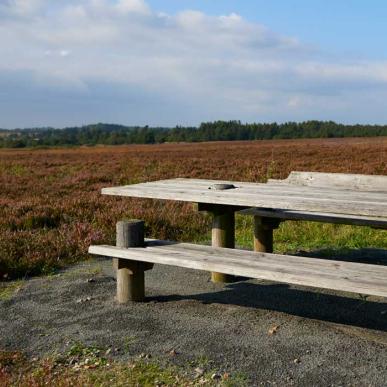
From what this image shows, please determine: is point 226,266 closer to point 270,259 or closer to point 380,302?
point 270,259

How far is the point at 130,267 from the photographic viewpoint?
461 cm

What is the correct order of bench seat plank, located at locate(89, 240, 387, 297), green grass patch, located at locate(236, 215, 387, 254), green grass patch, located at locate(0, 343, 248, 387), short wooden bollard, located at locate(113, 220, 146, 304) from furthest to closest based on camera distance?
green grass patch, located at locate(236, 215, 387, 254), short wooden bollard, located at locate(113, 220, 146, 304), bench seat plank, located at locate(89, 240, 387, 297), green grass patch, located at locate(0, 343, 248, 387)

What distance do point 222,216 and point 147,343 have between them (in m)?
1.68

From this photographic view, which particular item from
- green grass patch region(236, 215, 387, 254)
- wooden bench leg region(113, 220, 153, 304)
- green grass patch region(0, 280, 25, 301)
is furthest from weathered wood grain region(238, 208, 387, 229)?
green grass patch region(0, 280, 25, 301)

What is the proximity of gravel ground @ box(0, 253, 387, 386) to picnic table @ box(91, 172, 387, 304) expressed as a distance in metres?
0.42

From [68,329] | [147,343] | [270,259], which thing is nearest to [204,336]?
[147,343]

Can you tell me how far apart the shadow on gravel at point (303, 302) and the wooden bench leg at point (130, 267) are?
0.69 ft

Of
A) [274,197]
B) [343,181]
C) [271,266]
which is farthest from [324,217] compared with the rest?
[271,266]

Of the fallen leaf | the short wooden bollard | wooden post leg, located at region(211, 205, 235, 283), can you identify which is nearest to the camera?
the fallen leaf

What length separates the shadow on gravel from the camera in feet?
13.9

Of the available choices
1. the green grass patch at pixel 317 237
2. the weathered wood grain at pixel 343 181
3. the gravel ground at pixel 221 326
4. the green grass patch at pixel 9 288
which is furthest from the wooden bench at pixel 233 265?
the green grass patch at pixel 317 237

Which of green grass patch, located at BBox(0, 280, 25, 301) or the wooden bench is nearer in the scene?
the wooden bench

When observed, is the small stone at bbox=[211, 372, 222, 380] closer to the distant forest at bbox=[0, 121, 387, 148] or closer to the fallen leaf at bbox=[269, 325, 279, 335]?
the fallen leaf at bbox=[269, 325, 279, 335]

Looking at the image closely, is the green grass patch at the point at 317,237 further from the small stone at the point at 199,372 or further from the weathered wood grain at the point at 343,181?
the small stone at the point at 199,372
